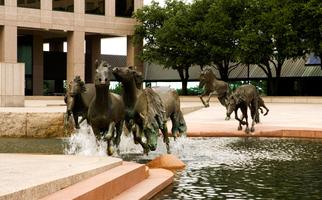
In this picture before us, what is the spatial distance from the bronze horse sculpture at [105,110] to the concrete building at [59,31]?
4135 cm

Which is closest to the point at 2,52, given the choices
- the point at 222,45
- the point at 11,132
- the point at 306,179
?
the point at 222,45

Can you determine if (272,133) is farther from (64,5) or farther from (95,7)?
(95,7)

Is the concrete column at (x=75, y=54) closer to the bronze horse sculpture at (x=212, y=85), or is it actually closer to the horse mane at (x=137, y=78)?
the bronze horse sculpture at (x=212, y=85)

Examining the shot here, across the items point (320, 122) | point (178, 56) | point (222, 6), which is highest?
point (222, 6)

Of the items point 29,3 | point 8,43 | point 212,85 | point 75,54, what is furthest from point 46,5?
point 212,85

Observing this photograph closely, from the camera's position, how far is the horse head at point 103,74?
1152cm

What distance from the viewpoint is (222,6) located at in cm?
5612

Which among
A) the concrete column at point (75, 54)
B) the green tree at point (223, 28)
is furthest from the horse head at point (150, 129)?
the concrete column at point (75, 54)

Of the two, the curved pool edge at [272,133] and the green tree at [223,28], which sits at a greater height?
the green tree at [223,28]

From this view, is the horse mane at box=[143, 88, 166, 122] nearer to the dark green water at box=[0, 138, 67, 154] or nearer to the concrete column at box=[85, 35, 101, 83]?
the dark green water at box=[0, 138, 67, 154]

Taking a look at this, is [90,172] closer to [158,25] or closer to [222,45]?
[222,45]

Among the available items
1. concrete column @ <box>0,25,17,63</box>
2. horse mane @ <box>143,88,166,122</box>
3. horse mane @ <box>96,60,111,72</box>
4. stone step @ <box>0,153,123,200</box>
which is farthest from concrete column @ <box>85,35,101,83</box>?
stone step @ <box>0,153,123,200</box>

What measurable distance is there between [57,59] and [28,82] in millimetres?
6229

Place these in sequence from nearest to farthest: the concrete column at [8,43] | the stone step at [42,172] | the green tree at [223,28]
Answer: the stone step at [42,172] < the green tree at [223,28] < the concrete column at [8,43]
